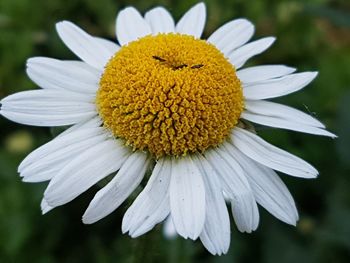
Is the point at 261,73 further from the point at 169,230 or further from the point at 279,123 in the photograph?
the point at 169,230

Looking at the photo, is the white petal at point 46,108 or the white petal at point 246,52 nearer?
the white petal at point 46,108

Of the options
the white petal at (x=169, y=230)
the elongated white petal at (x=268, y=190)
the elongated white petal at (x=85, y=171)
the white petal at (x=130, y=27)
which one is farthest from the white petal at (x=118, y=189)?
the white petal at (x=169, y=230)

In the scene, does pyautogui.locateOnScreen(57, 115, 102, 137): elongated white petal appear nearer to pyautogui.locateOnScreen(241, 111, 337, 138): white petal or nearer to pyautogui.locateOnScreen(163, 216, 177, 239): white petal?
pyautogui.locateOnScreen(241, 111, 337, 138): white petal

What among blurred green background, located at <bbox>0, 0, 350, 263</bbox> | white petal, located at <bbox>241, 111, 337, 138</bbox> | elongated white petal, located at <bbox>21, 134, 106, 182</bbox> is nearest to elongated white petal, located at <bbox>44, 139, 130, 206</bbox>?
elongated white petal, located at <bbox>21, 134, 106, 182</bbox>

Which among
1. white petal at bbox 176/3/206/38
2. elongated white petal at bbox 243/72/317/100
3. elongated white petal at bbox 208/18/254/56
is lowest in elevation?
elongated white petal at bbox 243/72/317/100

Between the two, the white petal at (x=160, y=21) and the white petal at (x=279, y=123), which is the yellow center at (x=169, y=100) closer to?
the white petal at (x=279, y=123)

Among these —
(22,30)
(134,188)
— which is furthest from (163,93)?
(22,30)
